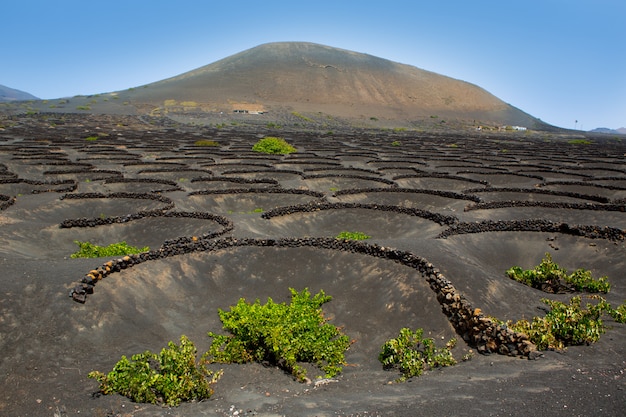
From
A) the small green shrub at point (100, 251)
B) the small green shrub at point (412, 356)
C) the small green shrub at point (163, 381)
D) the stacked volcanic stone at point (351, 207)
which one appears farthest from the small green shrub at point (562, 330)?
the small green shrub at point (100, 251)

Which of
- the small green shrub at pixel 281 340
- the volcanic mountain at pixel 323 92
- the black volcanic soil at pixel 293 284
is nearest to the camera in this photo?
the black volcanic soil at pixel 293 284

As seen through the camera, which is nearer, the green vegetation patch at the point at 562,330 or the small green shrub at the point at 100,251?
the green vegetation patch at the point at 562,330

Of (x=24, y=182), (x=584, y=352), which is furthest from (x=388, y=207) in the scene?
(x=24, y=182)

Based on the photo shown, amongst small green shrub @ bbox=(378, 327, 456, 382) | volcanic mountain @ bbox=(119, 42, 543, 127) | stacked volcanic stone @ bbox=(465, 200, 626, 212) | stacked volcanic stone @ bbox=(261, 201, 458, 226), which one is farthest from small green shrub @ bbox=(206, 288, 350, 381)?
volcanic mountain @ bbox=(119, 42, 543, 127)

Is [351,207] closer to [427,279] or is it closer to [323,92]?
[427,279]

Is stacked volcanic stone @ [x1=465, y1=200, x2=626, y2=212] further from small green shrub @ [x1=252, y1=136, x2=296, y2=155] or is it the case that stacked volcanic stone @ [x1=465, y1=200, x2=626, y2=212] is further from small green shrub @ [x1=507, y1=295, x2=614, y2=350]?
small green shrub @ [x1=252, y1=136, x2=296, y2=155]

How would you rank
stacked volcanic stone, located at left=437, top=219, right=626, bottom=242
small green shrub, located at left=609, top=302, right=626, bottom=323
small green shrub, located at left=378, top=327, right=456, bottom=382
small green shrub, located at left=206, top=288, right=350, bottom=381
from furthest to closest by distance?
stacked volcanic stone, located at left=437, top=219, right=626, bottom=242, small green shrub, located at left=609, top=302, right=626, bottom=323, small green shrub, located at left=206, top=288, right=350, bottom=381, small green shrub, located at left=378, top=327, right=456, bottom=382

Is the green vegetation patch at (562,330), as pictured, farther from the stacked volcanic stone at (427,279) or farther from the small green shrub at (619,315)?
the small green shrub at (619,315)
